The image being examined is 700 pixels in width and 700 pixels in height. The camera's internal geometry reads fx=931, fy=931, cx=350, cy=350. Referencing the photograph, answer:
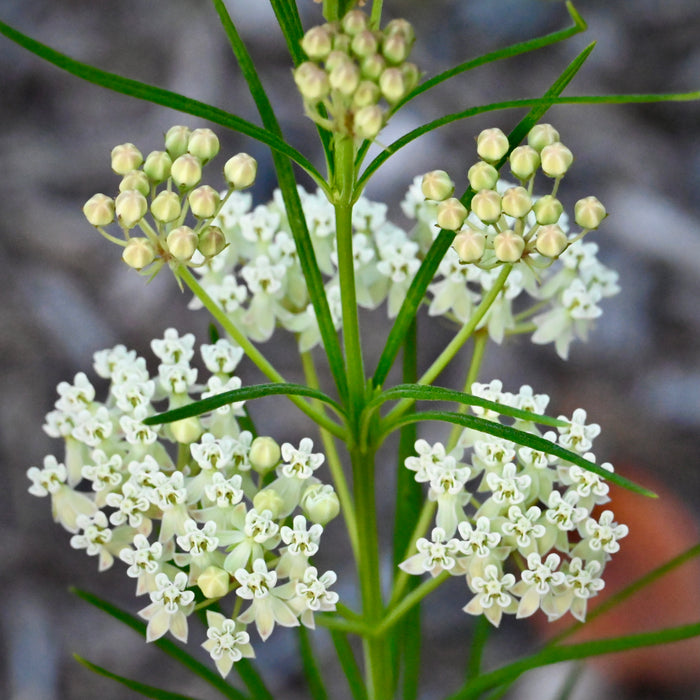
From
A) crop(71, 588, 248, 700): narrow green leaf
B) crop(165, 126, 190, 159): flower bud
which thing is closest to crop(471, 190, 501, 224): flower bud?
crop(165, 126, 190, 159): flower bud

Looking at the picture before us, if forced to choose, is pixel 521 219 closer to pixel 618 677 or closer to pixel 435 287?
pixel 435 287

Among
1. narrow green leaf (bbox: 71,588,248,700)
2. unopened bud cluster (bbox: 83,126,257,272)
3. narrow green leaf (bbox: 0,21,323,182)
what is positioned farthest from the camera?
narrow green leaf (bbox: 71,588,248,700)

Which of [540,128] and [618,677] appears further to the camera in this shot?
[618,677]

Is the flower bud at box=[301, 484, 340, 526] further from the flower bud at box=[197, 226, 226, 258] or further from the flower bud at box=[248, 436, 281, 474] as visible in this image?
the flower bud at box=[197, 226, 226, 258]

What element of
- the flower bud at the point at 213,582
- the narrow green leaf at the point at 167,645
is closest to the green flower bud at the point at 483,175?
the flower bud at the point at 213,582

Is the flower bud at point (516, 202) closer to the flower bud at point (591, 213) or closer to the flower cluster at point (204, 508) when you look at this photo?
the flower bud at point (591, 213)

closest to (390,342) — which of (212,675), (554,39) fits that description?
(554,39)
